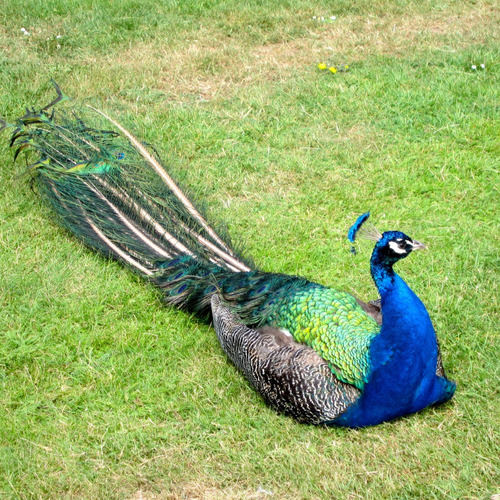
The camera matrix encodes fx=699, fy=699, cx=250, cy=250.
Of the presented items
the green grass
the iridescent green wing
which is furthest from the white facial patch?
the green grass

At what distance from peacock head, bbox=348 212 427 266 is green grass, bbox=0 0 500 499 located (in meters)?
0.76

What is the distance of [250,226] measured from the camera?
4.77 metres

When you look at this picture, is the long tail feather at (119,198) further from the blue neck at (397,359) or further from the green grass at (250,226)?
the blue neck at (397,359)

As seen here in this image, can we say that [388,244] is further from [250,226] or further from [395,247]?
[250,226]

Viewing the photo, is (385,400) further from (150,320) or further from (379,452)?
(150,320)

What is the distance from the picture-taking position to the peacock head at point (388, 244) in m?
2.92

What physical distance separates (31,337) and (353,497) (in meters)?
1.96

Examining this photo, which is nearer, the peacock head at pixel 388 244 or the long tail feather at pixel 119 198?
the peacock head at pixel 388 244

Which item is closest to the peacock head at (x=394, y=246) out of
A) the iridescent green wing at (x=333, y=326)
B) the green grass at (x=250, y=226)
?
the iridescent green wing at (x=333, y=326)

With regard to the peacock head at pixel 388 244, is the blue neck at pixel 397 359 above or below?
below

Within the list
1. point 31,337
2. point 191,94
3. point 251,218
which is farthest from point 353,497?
point 191,94

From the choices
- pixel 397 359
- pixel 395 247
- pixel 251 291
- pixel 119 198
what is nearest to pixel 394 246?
pixel 395 247

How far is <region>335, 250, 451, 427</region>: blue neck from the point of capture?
2.88 metres

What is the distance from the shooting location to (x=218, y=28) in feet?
24.2
